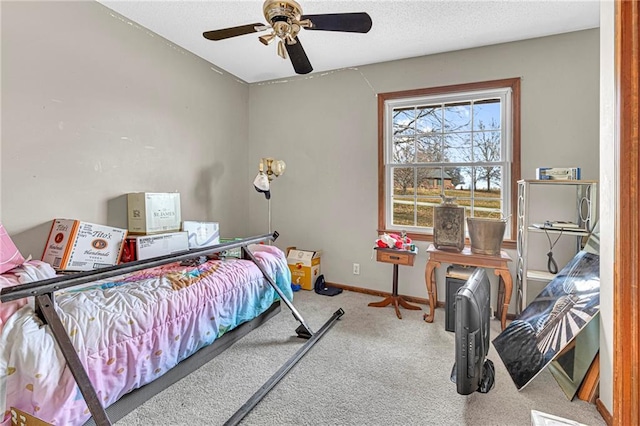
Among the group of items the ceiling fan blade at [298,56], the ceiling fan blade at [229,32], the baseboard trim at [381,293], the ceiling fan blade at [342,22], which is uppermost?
the ceiling fan blade at [229,32]

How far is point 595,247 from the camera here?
220 cm

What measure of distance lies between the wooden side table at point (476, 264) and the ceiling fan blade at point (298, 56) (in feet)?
6.58

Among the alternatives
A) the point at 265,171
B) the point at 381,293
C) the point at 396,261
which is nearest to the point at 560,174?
the point at 396,261

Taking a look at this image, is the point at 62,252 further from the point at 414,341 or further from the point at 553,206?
the point at 553,206

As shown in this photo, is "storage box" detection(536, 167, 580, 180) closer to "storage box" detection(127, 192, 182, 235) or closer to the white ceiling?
the white ceiling

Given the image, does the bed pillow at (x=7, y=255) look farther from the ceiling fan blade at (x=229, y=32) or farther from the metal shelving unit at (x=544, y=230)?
the metal shelving unit at (x=544, y=230)

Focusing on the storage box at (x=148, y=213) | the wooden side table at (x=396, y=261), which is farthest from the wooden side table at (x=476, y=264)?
the storage box at (x=148, y=213)

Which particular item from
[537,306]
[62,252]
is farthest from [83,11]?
[537,306]

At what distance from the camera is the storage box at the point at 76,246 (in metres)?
2.08

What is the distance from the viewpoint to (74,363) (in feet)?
4.07

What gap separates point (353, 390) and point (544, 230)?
6.75 feet

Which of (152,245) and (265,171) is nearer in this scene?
(152,245)

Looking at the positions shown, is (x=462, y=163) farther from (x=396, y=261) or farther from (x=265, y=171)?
(x=265, y=171)

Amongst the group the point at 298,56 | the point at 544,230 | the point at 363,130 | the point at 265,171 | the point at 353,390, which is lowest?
the point at 353,390
